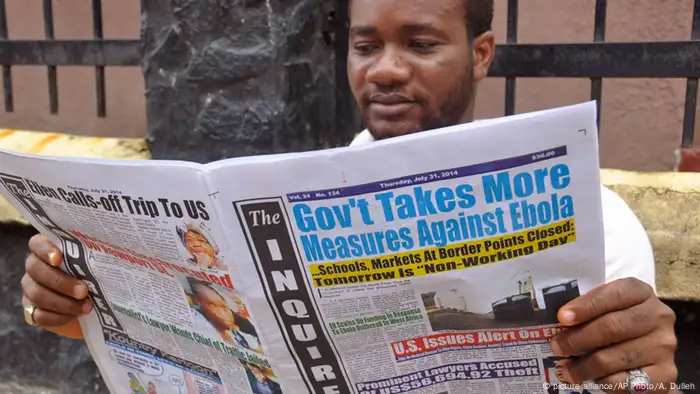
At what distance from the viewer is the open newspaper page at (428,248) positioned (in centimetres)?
74

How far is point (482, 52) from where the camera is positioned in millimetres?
1168

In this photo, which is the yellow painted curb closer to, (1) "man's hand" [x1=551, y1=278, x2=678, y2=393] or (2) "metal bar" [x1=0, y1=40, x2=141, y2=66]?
(2) "metal bar" [x1=0, y1=40, x2=141, y2=66]

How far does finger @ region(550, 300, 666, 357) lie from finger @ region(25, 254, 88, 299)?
74 cm

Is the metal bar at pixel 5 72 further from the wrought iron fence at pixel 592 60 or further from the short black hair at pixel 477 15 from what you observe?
the short black hair at pixel 477 15

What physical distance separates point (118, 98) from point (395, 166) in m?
2.34

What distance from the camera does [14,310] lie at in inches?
83.4

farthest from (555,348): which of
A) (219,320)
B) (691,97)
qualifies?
(691,97)

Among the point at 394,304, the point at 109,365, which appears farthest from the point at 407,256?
the point at 109,365

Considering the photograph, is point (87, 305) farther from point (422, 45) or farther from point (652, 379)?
point (652, 379)

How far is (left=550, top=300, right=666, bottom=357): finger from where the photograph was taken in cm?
77

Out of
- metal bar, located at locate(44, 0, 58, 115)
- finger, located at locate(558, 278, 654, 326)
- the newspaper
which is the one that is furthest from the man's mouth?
metal bar, located at locate(44, 0, 58, 115)

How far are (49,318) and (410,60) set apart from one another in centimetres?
75

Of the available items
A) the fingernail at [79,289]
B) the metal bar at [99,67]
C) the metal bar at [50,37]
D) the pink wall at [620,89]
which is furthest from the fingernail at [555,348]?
the metal bar at [50,37]

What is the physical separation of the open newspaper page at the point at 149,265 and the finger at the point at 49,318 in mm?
33
